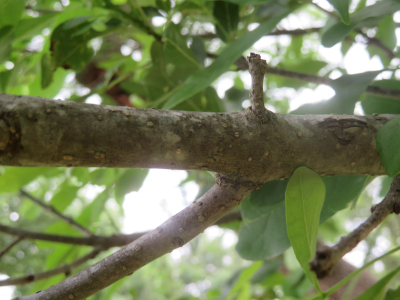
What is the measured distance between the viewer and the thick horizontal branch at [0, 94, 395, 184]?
251 millimetres

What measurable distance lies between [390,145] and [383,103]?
0.69 ft

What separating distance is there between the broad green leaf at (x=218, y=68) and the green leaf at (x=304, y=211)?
0.67ft

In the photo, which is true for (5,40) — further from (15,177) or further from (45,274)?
(45,274)

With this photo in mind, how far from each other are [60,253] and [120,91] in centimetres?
53

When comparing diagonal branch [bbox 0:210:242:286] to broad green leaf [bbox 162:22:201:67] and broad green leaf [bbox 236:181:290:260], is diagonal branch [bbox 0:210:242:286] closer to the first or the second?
broad green leaf [bbox 236:181:290:260]

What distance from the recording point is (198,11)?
71 cm

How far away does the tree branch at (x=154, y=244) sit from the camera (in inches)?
11.9

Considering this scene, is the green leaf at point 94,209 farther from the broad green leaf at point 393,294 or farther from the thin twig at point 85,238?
the broad green leaf at point 393,294

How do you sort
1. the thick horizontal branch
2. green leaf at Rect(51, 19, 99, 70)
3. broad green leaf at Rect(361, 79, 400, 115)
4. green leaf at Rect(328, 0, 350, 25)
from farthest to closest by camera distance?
1. green leaf at Rect(51, 19, 99, 70)
2. broad green leaf at Rect(361, 79, 400, 115)
3. green leaf at Rect(328, 0, 350, 25)
4. the thick horizontal branch

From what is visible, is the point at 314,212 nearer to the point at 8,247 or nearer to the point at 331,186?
the point at 331,186

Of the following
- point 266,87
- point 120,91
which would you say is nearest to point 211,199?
point 120,91

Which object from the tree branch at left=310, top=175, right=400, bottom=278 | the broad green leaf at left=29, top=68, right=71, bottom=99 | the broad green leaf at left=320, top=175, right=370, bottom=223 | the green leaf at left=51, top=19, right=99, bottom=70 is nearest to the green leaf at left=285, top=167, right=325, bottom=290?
the tree branch at left=310, top=175, right=400, bottom=278

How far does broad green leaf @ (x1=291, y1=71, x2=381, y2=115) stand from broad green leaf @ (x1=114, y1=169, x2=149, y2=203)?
0.38m


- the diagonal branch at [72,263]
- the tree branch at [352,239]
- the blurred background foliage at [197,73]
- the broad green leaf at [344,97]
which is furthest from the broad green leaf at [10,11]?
the tree branch at [352,239]
